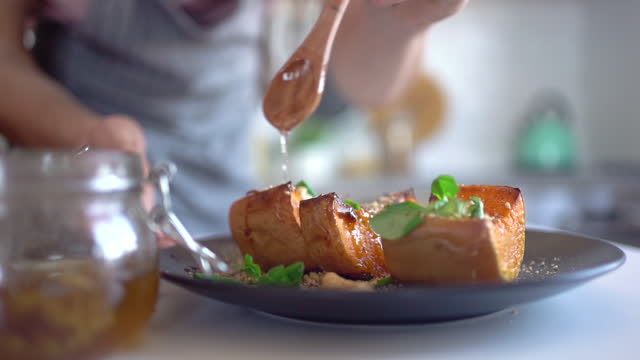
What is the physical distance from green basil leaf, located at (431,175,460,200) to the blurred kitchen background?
2.39 metres

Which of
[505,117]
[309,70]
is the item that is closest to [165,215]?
[309,70]

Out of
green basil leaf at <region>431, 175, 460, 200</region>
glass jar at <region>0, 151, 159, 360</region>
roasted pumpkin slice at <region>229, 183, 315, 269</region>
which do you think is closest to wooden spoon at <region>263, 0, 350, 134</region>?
roasted pumpkin slice at <region>229, 183, 315, 269</region>

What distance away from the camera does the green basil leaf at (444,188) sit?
69 centimetres

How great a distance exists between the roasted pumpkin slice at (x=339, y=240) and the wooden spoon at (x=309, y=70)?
0.55 ft

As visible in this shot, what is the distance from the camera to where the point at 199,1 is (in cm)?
164

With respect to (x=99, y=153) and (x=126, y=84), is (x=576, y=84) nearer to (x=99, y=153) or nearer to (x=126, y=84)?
(x=126, y=84)

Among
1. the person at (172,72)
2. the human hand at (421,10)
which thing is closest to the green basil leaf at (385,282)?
the human hand at (421,10)

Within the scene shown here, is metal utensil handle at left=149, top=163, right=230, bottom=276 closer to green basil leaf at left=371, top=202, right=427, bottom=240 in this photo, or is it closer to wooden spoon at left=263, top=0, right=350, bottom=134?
green basil leaf at left=371, top=202, right=427, bottom=240

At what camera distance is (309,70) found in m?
0.84

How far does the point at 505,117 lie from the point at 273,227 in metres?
3.26

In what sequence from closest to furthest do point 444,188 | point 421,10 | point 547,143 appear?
point 444,188
point 421,10
point 547,143

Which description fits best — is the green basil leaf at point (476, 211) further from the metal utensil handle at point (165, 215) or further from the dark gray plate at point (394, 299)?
the metal utensil handle at point (165, 215)

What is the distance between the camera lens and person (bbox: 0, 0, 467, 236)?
1492mm

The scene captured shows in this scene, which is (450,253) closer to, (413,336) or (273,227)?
(413,336)
